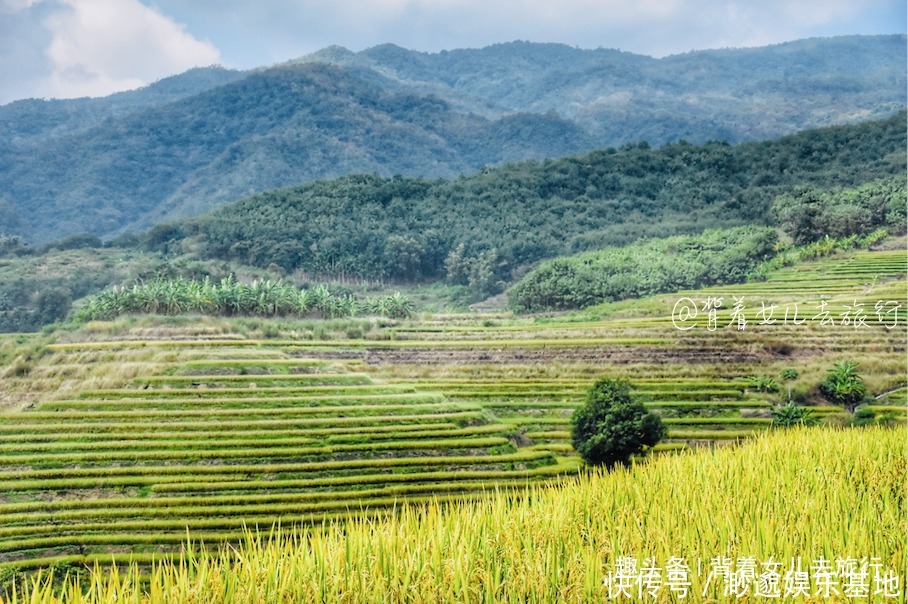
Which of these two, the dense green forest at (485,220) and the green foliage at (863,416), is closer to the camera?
the green foliage at (863,416)

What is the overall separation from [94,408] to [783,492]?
735 inches

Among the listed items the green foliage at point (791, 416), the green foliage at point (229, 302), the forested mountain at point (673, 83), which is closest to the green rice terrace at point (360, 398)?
the green foliage at point (791, 416)

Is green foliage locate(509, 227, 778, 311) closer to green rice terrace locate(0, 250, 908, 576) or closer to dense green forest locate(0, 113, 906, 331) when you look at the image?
dense green forest locate(0, 113, 906, 331)

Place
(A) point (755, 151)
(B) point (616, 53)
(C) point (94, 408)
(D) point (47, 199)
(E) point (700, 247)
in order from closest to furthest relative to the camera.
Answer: (C) point (94, 408) < (E) point (700, 247) < (A) point (755, 151) < (D) point (47, 199) < (B) point (616, 53)

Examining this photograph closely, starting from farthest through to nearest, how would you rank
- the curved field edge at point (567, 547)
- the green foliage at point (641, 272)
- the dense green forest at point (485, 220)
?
the dense green forest at point (485, 220) < the green foliage at point (641, 272) < the curved field edge at point (567, 547)

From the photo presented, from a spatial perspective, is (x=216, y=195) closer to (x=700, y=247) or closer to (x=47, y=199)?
(x=47, y=199)

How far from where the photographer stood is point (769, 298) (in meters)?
25.6

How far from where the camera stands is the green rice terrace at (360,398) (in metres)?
18.0

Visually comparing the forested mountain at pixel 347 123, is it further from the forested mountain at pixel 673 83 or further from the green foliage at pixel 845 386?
the green foliage at pixel 845 386

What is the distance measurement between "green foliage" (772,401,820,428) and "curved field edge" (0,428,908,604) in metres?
13.1

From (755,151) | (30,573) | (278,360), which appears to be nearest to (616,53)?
(755,151)

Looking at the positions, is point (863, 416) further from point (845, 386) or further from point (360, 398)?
point (360, 398)

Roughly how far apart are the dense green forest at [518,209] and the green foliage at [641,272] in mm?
2546

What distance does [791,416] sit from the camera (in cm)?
2136
